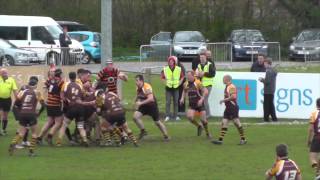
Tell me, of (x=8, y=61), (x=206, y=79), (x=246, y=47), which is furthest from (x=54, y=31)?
(x=206, y=79)

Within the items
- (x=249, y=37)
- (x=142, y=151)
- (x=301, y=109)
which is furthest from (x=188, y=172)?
(x=249, y=37)

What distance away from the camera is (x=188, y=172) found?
17156mm

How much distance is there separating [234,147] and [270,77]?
516 cm

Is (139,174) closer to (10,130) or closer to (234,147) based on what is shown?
(234,147)

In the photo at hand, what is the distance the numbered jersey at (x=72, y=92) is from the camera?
67.5 ft

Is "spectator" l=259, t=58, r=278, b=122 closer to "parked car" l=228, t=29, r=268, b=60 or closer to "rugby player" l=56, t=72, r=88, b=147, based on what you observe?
"rugby player" l=56, t=72, r=88, b=147

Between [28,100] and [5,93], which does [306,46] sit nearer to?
[5,93]

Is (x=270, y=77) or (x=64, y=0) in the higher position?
(x=64, y=0)

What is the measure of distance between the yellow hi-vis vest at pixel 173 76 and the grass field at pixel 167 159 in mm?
2117

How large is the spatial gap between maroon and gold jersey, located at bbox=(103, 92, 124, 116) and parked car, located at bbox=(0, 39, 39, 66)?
46.7 feet

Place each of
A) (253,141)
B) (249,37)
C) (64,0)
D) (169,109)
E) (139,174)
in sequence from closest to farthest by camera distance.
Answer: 1. (139,174)
2. (253,141)
3. (169,109)
4. (249,37)
5. (64,0)

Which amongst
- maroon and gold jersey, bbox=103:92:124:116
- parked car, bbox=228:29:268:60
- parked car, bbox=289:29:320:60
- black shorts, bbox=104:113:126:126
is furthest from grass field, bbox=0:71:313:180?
parked car, bbox=289:29:320:60

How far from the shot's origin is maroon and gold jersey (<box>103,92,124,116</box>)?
20516 mm

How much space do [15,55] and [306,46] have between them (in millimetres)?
15601
